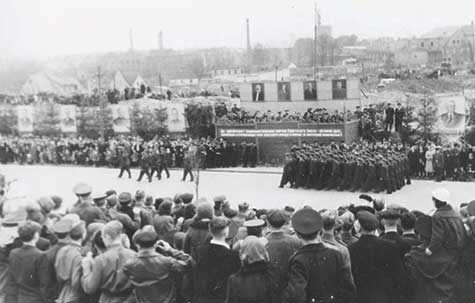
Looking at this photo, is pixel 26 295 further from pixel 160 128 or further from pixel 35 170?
pixel 160 128

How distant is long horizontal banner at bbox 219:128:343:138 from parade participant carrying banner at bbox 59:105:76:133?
13418mm

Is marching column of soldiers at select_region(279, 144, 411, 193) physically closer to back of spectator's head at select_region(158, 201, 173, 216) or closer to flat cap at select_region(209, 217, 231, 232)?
back of spectator's head at select_region(158, 201, 173, 216)

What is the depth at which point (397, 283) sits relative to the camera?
17.8 feet

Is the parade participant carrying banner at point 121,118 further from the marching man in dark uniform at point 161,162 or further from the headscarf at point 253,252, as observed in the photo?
the headscarf at point 253,252

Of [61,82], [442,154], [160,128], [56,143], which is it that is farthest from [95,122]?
[61,82]

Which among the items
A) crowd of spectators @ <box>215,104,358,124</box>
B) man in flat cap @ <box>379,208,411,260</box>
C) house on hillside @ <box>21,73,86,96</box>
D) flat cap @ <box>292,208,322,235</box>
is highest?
house on hillside @ <box>21,73,86,96</box>

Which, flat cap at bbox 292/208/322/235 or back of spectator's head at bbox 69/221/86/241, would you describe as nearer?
flat cap at bbox 292/208/322/235

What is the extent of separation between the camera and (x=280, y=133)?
24516 mm

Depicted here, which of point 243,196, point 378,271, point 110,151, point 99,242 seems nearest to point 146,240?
point 99,242

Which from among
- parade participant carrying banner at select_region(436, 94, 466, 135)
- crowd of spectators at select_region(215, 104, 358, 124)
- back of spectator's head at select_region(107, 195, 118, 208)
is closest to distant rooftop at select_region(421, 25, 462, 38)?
parade participant carrying banner at select_region(436, 94, 466, 135)

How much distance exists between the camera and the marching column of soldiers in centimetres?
1700

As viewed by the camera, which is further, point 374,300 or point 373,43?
point 373,43

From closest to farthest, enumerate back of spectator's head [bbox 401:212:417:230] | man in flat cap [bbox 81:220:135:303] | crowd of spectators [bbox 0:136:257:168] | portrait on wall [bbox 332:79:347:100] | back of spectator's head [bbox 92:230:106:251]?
man in flat cap [bbox 81:220:135:303] < back of spectator's head [bbox 92:230:106:251] < back of spectator's head [bbox 401:212:417:230] < crowd of spectators [bbox 0:136:257:168] < portrait on wall [bbox 332:79:347:100]

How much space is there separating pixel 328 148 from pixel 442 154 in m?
3.63
